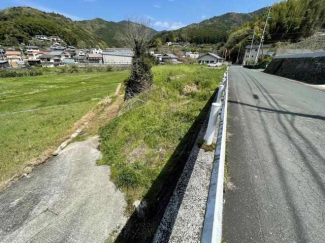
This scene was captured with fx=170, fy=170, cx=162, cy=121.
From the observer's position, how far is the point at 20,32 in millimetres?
100688

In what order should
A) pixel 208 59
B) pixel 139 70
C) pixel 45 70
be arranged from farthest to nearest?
pixel 208 59, pixel 45 70, pixel 139 70

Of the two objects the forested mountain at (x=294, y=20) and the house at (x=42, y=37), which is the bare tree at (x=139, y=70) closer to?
the forested mountain at (x=294, y=20)

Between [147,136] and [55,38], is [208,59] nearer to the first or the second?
[147,136]

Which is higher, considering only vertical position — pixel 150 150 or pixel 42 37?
pixel 42 37

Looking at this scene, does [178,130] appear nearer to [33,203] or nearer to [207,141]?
[207,141]

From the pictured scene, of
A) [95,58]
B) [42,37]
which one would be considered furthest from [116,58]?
[42,37]

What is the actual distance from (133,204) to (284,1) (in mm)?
64691

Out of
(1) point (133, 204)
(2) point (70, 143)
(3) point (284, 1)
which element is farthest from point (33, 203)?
(3) point (284, 1)

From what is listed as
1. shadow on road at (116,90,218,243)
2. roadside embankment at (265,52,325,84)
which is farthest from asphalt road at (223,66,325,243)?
roadside embankment at (265,52,325,84)

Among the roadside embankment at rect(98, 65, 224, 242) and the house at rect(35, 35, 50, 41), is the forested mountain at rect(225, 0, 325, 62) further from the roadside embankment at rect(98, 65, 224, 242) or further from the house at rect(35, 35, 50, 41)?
the house at rect(35, 35, 50, 41)

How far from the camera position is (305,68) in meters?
15.1

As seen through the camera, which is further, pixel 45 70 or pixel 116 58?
pixel 116 58

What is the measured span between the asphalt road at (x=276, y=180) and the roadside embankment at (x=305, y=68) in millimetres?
12148

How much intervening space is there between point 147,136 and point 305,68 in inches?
668
